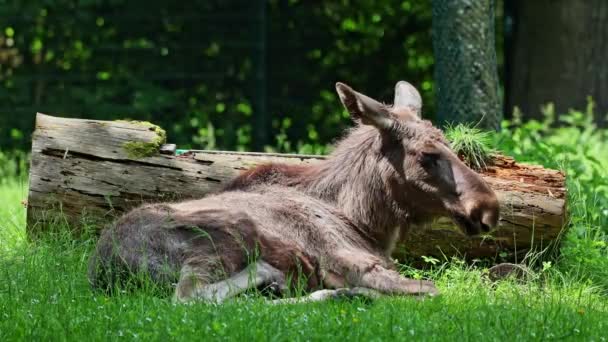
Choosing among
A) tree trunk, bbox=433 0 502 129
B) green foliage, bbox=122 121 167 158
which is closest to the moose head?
green foliage, bbox=122 121 167 158

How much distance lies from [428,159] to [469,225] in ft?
1.67

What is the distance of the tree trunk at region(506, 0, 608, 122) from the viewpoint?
14.7m

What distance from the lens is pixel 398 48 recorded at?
1572cm

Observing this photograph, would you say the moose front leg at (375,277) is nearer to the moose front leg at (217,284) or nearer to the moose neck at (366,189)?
the moose neck at (366,189)

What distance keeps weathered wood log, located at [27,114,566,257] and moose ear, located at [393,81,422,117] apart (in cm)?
75

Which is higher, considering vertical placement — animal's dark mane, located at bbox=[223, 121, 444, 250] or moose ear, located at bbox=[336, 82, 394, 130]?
moose ear, located at bbox=[336, 82, 394, 130]

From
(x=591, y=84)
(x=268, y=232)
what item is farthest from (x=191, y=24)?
(x=268, y=232)

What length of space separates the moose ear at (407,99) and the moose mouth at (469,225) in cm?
91

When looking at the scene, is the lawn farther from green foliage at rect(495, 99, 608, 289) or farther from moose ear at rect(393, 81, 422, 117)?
moose ear at rect(393, 81, 422, 117)

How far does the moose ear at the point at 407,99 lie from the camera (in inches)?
312

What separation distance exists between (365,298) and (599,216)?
10.4 ft

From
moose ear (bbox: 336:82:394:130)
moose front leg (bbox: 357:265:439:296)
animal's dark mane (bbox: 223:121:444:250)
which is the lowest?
moose front leg (bbox: 357:265:439:296)

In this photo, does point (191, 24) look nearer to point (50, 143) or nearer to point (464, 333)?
point (50, 143)

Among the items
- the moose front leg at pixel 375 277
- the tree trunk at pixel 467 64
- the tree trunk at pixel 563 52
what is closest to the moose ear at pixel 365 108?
the moose front leg at pixel 375 277
